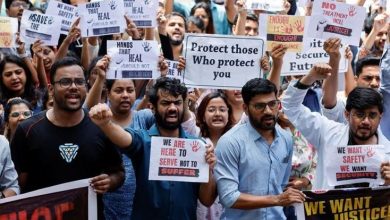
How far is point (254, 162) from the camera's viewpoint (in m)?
6.01

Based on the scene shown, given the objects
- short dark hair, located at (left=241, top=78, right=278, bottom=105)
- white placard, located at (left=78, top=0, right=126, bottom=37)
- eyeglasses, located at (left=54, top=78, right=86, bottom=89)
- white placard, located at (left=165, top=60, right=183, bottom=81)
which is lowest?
short dark hair, located at (left=241, top=78, right=278, bottom=105)

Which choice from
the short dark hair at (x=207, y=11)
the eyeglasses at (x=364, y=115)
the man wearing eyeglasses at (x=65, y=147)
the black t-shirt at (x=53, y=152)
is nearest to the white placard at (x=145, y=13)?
the man wearing eyeglasses at (x=65, y=147)

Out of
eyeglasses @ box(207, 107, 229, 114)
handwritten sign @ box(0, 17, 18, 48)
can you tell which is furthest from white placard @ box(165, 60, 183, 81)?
handwritten sign @ box(0, 17, 18, 48)

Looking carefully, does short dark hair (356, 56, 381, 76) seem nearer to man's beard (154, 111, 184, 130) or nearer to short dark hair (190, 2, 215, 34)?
man's beard (154, 111, 184, 130)

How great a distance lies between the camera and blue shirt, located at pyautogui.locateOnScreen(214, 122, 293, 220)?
19.6 ft

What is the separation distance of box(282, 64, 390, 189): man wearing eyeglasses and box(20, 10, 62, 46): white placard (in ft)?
10.9

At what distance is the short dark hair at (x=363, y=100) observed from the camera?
6141 millimetres

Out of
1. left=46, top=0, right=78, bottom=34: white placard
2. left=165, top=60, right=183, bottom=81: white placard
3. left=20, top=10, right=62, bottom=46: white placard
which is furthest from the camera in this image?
left=46, top=0, right=78, bottom=34: white placard

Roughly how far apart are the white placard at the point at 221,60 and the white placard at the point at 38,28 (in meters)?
2.16

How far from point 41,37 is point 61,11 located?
→ 360 millimetres

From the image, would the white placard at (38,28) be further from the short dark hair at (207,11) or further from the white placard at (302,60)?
the short dark hair at (207,11)

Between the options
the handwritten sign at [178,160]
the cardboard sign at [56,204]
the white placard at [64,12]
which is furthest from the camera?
the white placard at [64,12]

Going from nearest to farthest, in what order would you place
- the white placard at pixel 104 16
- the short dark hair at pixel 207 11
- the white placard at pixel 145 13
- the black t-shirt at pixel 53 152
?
1. the black t-shirt at pixel 53 152
2. the white placard at pixel 104 16
3. the white placard at pixel 145 13
4. the short dark hair at pixel 207 11

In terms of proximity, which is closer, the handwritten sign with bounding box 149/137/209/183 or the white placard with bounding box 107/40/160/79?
the handwritten sign with bounding box 149/137/209/183
